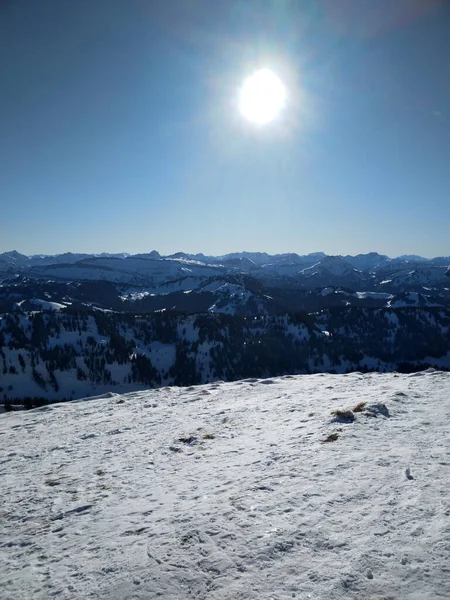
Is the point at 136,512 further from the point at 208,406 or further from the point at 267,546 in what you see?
the point at 208,406

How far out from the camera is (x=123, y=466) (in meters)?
13.9

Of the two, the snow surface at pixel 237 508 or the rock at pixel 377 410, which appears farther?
the rock at pixel 377 410

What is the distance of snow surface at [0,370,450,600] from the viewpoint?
23.4 feet

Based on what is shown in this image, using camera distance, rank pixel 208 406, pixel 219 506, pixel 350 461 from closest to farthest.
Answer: pixel 219 506 → pixel 350 461 → pixel 208 406

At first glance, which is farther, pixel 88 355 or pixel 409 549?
pixel 88 355

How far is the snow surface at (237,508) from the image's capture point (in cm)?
714

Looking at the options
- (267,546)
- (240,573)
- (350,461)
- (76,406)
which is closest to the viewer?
(240,573)

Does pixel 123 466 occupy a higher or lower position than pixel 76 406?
higher

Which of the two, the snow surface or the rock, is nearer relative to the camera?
the snow surface

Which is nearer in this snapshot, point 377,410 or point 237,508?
point 237,508

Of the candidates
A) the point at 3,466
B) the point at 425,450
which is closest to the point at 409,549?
the point at 425,450

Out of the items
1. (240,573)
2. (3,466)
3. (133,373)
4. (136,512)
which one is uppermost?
(240,573)

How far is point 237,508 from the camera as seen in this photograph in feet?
32.0

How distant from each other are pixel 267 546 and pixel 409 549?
122 inches
